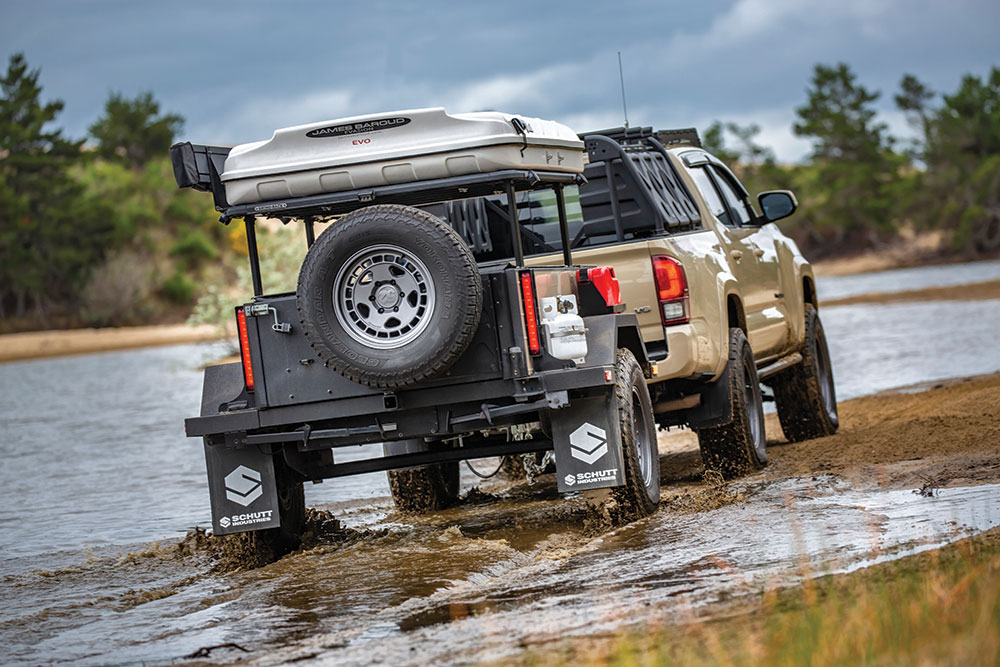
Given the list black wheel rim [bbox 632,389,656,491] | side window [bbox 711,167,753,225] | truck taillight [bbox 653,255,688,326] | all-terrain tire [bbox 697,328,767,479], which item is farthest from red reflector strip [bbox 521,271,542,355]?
side window [bbox 711,167,753,225]

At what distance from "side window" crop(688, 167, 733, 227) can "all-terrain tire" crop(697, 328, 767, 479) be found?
3.76 ft

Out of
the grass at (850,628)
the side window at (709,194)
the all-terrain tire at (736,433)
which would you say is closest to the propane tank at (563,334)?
the all-terrain tire at (736,433)

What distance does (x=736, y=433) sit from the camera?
901 centimetres

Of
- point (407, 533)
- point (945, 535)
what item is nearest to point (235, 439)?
point (407, 533)

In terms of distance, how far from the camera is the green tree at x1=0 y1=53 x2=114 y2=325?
62.5 m

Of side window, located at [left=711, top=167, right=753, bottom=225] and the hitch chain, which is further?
side window, located at [left=711, top=167, right=753, bottom=225]

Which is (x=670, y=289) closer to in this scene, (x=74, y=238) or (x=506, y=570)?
(x=506, y=570)

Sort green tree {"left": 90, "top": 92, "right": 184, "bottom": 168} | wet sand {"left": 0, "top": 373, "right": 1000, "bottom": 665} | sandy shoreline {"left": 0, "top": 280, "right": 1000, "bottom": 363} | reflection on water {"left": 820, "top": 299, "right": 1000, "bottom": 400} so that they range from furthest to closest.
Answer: green tree {"left": 90, "top": 92, "right": 184, "bottom": 168}
sandy shoreline {"left": 0, "top": 280, "right": 1000, "bottom": 363}
reflection on water {"left": 820, "top": 299, "right": 1000, "bottom": 400}
wet sand {"left": 0, "top": 373, "right": 1000, "bottom": 665}

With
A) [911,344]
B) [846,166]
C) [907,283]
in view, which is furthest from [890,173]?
[911,344]

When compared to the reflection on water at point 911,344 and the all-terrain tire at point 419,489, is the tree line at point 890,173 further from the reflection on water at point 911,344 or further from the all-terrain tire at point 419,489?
the all-terrain tire at point 419,489

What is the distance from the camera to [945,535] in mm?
5824

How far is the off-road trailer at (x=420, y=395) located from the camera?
22.7ft

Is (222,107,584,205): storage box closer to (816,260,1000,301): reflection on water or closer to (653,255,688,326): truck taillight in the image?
(653,255,688,326): truck taillight

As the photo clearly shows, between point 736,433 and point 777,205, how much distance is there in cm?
242
